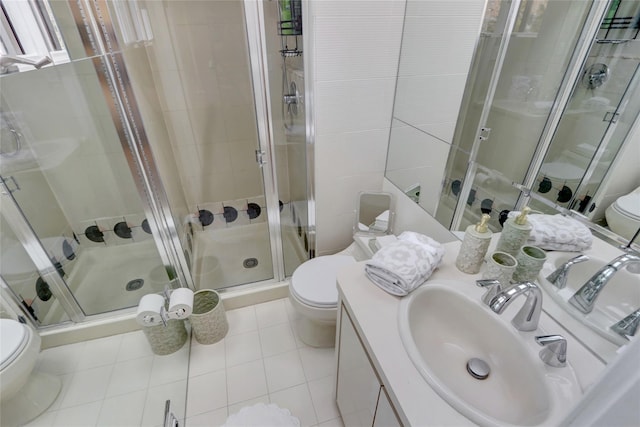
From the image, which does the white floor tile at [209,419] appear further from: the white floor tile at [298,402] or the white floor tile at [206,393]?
the white floor tile at [298,402]

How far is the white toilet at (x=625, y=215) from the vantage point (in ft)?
2.37

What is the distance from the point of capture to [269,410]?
1447 millimetres

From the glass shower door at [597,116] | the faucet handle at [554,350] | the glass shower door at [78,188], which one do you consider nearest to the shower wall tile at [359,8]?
the glass shower door at [597,116]

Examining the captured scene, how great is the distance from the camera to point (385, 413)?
2.66 ft

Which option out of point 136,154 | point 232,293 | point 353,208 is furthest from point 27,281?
point 353,208

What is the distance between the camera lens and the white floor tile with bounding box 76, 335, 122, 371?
5.32ft

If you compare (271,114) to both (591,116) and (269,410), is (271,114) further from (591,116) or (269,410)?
(269,410)

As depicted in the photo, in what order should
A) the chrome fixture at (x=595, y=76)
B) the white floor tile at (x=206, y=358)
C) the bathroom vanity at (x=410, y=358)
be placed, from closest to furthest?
the bathroom vanity at (x=410, y=358) < the chrome fixture at (x=595, y=76) < the white floor tile at (x=206, y=358)

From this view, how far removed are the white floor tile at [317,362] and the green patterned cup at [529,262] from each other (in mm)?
1024

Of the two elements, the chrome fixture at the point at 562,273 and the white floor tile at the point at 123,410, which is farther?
the white floor tile at the point at 123,410

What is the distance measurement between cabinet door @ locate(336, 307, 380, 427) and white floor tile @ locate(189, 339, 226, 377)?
0.77 meters

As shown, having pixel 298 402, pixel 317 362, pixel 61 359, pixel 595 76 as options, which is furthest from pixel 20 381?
pixel 595 76

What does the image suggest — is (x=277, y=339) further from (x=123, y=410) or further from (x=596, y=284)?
(x=596, y=284)

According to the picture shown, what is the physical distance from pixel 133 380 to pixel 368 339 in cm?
139
